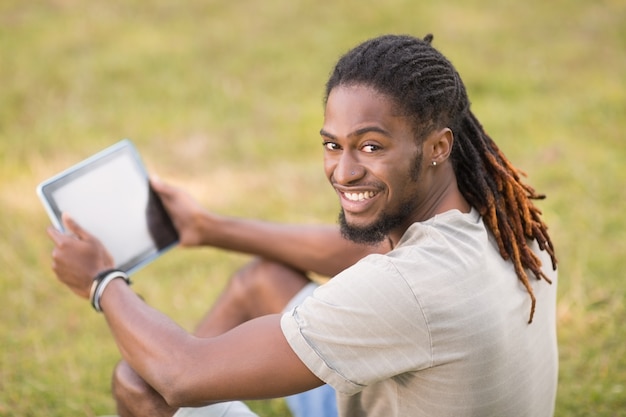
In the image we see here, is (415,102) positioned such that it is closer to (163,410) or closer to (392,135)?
(392,135)

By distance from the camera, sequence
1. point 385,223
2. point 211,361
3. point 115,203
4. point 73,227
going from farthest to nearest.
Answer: point 115,203
point 73,227
point 385,223
point 211,361

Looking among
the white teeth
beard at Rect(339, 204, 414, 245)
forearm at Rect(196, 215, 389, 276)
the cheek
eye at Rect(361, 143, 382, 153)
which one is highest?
eye at Rect(361, 143, 382, 153)

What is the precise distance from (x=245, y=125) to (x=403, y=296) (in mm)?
4242

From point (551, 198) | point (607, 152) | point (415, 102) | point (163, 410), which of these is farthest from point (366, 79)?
point (607, 152)

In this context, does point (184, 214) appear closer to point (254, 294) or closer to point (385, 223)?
point (254, 294)

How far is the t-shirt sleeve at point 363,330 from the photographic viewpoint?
1881mm

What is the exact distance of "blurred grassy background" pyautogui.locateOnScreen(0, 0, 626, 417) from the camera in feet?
11.8

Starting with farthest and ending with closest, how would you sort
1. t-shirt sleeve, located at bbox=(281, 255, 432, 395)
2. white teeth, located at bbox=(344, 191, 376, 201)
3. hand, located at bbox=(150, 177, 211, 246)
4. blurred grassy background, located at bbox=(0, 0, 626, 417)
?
1. blurred grassy background, located at bbox=(0, 0, 626, 417)
2. hand, located at bbox=(150, 177, 211, 246)
3. white teeth, located at bbox=(344, 191, 376, 201)
4. t-shirt sleeve, located at bbox=(281, 255, 432, 395)

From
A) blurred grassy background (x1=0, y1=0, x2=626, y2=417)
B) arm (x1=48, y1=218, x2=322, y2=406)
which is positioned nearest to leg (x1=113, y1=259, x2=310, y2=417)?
blurred grassy background (x1=0, y1=0, x2=626, y2=417)

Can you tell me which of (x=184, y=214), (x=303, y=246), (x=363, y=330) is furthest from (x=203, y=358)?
(x=184, y=214)

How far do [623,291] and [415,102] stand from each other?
86.3 inches

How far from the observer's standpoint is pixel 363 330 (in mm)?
1887

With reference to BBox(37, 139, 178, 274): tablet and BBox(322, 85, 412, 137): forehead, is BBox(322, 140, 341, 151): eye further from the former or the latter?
BBox(37, 139, 178, 274): tablet

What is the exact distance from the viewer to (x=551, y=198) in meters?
4.84
